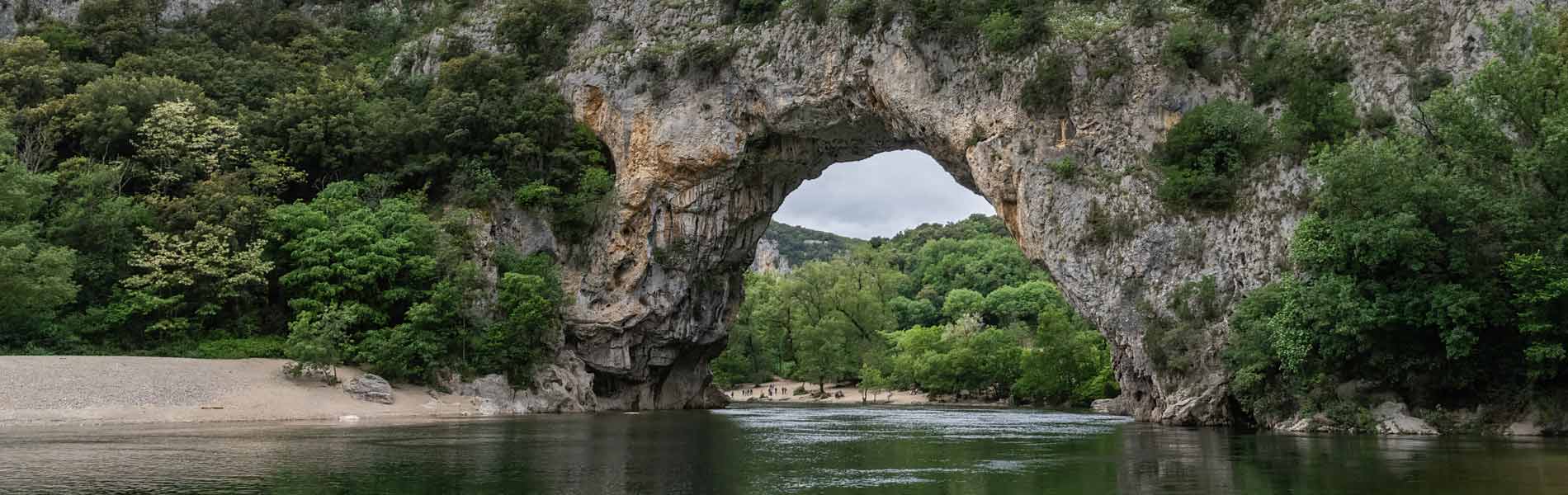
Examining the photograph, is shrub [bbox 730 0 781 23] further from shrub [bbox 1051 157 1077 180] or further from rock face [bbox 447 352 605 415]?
rock face [bbox 447 352 605 415]

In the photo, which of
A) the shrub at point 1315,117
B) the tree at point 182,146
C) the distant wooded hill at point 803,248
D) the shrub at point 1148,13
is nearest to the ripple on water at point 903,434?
the shrub at point 1315,117

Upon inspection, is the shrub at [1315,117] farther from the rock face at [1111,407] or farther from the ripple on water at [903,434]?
the rock face at [1111,407]

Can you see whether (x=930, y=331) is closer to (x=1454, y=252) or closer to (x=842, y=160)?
(x=842, y=160)

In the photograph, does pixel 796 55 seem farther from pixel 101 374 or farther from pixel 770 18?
pixel 101 374

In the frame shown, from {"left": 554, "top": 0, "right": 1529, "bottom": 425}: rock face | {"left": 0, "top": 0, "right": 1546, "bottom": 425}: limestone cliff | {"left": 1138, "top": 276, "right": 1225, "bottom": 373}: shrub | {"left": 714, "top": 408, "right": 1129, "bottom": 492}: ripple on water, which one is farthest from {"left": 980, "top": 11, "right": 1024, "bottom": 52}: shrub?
{"left": 714, "top": 408, "right": 1129, "bottom": 492}: ripple on water

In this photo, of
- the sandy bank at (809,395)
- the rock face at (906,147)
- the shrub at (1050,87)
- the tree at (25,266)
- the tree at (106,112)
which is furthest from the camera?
the sandy bank at (809,395)

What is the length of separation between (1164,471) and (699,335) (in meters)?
38.6

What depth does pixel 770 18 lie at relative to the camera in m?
50.0

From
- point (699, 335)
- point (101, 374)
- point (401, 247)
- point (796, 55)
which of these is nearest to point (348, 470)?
point (101, 374)

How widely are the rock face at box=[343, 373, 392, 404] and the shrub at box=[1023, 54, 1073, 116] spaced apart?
27177 mm

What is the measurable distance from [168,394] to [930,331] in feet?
177

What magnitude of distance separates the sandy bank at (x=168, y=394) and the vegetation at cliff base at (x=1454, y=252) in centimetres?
3133

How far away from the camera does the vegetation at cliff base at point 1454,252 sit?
2561cm

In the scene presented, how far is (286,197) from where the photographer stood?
2089 inches
